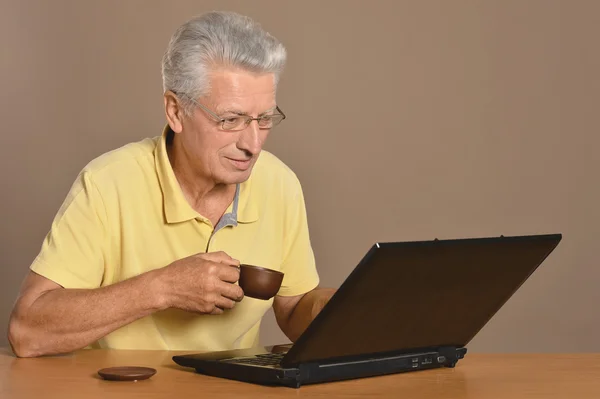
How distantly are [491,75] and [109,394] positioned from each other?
2.54 metres

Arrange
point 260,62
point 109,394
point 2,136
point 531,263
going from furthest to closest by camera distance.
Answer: point 2,136, point 260,62, point 531,263, point 109,394

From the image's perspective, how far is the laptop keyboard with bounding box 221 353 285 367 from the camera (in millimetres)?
1636

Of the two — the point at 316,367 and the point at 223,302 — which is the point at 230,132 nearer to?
the point at 223,302

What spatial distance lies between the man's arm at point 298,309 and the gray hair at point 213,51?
57 centimetres

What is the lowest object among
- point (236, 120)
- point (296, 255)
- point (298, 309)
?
point (298, 309)

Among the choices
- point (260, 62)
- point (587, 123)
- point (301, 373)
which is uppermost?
point (587, 123)

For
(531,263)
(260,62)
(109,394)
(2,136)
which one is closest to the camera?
(109,394)

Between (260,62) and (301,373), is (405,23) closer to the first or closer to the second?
(260,62)

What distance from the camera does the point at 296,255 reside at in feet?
8.18

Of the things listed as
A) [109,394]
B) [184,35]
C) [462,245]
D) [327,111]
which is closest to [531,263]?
[462,245]

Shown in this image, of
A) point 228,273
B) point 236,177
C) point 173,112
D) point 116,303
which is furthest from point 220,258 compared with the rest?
point 173,112

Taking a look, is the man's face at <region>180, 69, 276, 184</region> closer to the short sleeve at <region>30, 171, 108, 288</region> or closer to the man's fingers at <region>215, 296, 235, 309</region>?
the short sleeve at <region>30, 171, 108, 288</region>

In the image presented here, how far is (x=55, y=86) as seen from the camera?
362 centimetres

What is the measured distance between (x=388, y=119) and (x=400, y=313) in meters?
2.19
